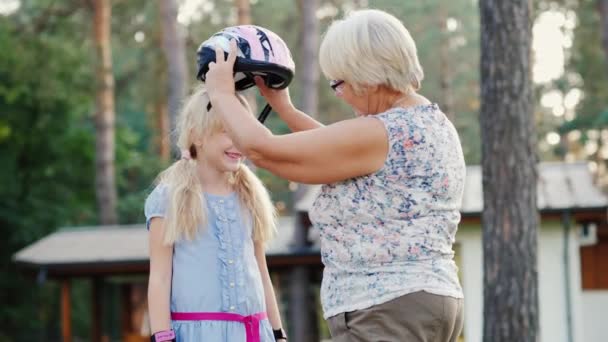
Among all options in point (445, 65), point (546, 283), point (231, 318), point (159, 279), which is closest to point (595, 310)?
point (546, 283)

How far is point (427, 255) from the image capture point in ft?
9.09

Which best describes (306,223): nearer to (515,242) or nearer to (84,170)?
(515,242)

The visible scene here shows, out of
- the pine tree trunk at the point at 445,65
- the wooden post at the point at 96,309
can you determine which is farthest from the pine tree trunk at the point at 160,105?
the pine tree trunk at the point at 445,65

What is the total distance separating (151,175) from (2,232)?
4231 millimetres

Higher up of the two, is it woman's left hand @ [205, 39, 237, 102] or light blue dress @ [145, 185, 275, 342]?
woman's left hand @ [205, 39, 237, 102]

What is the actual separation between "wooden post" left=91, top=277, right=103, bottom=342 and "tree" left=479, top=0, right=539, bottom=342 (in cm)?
1098

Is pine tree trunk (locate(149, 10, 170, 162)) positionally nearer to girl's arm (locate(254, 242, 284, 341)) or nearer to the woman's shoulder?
girl's arm (locate(254, 242, 284, 341))

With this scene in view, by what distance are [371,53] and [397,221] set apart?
450mm

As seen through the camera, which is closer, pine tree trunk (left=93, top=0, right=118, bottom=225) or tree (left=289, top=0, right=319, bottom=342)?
tree (left=289, top=0, right=319, bottom=342)

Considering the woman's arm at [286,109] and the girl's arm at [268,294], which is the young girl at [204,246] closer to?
the girl's arm at [268,294]

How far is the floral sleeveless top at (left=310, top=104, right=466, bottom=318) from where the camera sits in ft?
9.05

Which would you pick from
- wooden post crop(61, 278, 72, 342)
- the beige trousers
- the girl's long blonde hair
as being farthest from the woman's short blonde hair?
wooden post crop(61, 278, 72, 342)

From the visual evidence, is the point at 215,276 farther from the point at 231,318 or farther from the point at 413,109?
the point at 413,109

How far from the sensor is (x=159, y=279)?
A: 362cm
